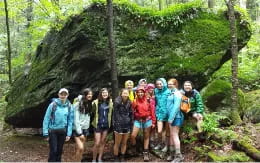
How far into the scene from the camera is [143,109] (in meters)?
8.27

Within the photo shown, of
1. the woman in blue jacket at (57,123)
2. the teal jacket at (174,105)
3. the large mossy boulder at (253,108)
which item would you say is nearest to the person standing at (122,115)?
the teal jacket at (174,105)

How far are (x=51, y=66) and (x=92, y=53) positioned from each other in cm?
211

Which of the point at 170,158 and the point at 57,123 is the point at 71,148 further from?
the point at 170,158

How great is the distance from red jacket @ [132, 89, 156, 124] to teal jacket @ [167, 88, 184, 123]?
1.76 feet

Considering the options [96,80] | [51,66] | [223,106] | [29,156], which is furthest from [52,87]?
[223,106]

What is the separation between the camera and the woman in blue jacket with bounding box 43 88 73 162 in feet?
23.6

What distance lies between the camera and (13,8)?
15867 mm

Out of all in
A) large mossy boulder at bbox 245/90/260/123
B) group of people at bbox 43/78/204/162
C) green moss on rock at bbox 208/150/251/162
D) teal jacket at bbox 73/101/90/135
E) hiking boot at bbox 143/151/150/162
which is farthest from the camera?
large mossy boulder at bbox 245/90/260/123

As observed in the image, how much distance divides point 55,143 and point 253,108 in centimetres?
804

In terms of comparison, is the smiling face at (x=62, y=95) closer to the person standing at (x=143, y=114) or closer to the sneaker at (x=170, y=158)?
the person standing at (x=143, y=114)

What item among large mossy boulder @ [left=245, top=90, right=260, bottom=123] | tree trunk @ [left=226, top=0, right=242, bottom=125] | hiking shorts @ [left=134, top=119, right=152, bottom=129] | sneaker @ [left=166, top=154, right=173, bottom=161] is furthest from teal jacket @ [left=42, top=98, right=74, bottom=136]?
large mossy boulder @ [left=245, top=90, right=260, bottom=123]

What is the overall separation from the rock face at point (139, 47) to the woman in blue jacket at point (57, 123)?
373 centimetres

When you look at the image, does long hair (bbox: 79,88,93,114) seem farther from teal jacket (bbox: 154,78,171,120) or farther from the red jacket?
teal jacket (bbox: 154,78,171,120)

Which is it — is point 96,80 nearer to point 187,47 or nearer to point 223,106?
point 187,47
